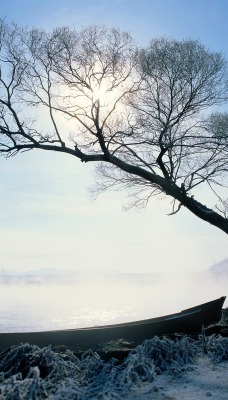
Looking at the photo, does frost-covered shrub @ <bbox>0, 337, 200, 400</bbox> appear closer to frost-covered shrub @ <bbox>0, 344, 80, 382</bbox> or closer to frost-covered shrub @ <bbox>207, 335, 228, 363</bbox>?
frost-covered shrub @ <bbox>0, 344, 80, 382</bbox>

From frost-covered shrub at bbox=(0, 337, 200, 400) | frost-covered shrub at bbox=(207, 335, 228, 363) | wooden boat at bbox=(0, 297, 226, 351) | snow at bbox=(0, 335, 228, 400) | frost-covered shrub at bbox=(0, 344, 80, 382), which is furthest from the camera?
wooden boat at bbox=(0, 297, 226, 351)

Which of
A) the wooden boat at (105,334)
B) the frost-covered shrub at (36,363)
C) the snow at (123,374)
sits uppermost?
the wooden boat at (105,334)

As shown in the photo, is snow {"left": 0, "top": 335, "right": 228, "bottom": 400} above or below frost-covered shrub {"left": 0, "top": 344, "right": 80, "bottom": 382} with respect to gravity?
below

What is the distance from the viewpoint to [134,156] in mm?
15711

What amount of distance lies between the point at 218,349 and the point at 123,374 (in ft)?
8.57

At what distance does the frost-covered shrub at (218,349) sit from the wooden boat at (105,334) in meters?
2.42

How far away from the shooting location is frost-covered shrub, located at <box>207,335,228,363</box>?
6734 millimetres

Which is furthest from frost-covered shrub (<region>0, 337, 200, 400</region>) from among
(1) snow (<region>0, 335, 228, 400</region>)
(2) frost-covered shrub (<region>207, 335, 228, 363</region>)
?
(2) frost-covered shrub (<region>207, 335, 228, 363</region>)

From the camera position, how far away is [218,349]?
700cm

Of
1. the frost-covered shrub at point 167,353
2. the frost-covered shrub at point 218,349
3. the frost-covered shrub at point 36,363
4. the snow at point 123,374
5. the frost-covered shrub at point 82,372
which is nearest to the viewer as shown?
the frost-covered shrub at point 82,372

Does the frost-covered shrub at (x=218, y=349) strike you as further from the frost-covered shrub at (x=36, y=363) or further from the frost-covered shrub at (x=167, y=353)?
the frost-covered shrub at (x=36, y=363)

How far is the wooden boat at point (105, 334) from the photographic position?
9.39 metres

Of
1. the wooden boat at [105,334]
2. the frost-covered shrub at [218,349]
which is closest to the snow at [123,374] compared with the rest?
the frost-covered shrub at [218,349]

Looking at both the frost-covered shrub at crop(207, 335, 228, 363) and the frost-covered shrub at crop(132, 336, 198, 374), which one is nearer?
the frost-covered shrub at crop(132, 336, 198, 374)
